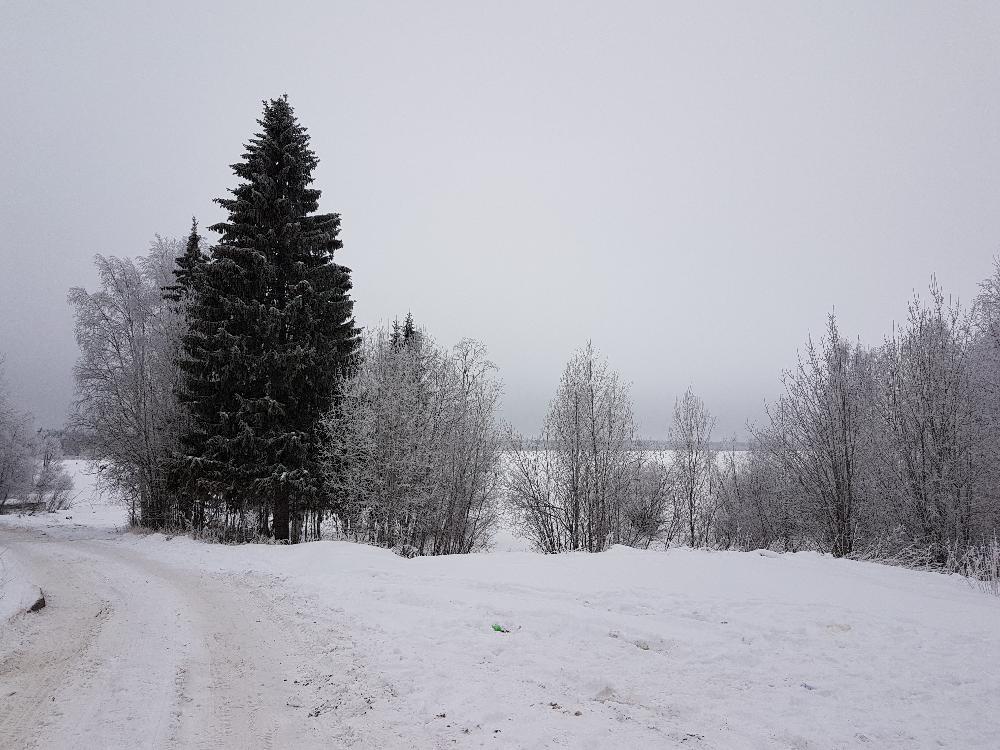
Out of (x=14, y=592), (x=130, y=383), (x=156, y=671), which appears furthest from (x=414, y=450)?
(x=130, y=383)

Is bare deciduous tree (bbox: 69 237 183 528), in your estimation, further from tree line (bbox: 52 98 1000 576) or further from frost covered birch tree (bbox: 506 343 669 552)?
frost covered birch tree (bbox: 506 343 669 552)

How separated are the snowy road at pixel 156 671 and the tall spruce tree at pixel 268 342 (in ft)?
24.4

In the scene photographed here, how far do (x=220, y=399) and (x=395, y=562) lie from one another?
1067cm

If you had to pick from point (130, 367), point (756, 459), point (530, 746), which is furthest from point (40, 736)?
point (756, 459)

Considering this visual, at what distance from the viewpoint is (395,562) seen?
10820 millimetres

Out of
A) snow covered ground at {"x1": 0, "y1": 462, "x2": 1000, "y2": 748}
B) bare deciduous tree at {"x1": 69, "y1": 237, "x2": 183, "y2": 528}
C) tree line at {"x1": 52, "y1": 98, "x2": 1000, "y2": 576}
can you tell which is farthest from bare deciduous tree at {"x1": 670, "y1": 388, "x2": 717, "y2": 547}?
bare deciduous tree at {"x1": 69, "y1": 237, "x2": 183, "y2": 528}

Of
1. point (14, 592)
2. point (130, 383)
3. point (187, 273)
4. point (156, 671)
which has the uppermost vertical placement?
point (187, 273)

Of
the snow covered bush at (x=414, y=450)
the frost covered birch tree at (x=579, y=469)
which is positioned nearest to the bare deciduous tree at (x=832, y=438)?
the frost covered birch tree at (x=579, y=469)

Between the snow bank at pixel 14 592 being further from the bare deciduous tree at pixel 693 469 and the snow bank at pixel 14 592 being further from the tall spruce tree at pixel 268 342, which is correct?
the bare deciduous tree at pixel 693 469

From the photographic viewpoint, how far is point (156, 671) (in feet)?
16.7

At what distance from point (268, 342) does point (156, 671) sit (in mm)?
13480

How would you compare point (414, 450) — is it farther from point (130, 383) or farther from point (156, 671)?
point (130, 383)

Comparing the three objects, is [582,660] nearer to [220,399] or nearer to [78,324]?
[220,399]

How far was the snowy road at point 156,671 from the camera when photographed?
3.87m
